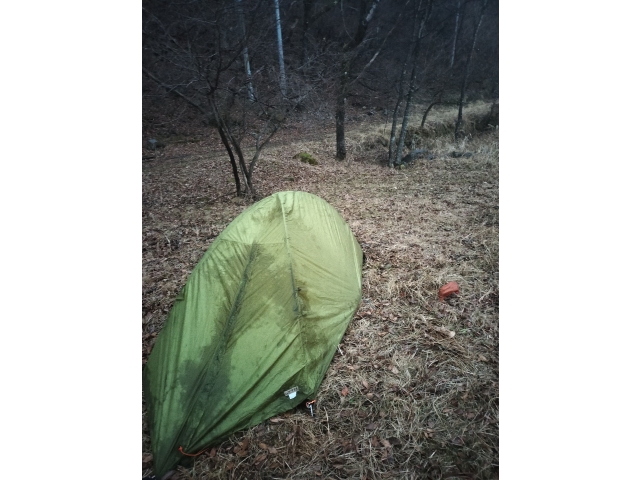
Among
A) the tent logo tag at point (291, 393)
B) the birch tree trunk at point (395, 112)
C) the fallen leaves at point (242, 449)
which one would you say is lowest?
the fallen leaves at point (242, 449)

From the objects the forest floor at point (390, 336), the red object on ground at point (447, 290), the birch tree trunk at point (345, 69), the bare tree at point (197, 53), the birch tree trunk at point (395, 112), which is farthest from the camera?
the birch tree trunk at point (345, 69)

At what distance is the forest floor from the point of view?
2.20 metres

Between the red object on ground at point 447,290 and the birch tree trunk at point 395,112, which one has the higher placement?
the birch tree trunk at point 395,112

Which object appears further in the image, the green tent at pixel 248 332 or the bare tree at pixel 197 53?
the bare tree at pixel 197 53

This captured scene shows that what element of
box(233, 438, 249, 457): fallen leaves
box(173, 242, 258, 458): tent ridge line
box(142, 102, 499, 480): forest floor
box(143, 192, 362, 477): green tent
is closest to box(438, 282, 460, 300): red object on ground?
box(142, 102, 499, 480): forest floor

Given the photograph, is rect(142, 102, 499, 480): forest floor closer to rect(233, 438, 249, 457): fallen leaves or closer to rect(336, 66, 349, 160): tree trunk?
rect(233, 438, 249, 457): fallen leaves

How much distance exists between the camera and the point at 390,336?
3186 mm

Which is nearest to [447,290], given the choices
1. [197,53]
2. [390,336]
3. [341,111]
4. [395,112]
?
[390,336]

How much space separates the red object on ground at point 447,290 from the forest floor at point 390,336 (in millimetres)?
74

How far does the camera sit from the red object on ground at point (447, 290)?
3607 mm

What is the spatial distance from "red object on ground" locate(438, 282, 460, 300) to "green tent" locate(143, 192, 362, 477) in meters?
1.09

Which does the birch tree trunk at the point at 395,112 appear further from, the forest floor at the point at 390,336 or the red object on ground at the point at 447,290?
the red object on ground at the point at 447,290

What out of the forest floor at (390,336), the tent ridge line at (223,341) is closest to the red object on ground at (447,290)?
the forest floor at (390,336)

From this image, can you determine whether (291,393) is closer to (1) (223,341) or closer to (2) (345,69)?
(1) (223,341)
